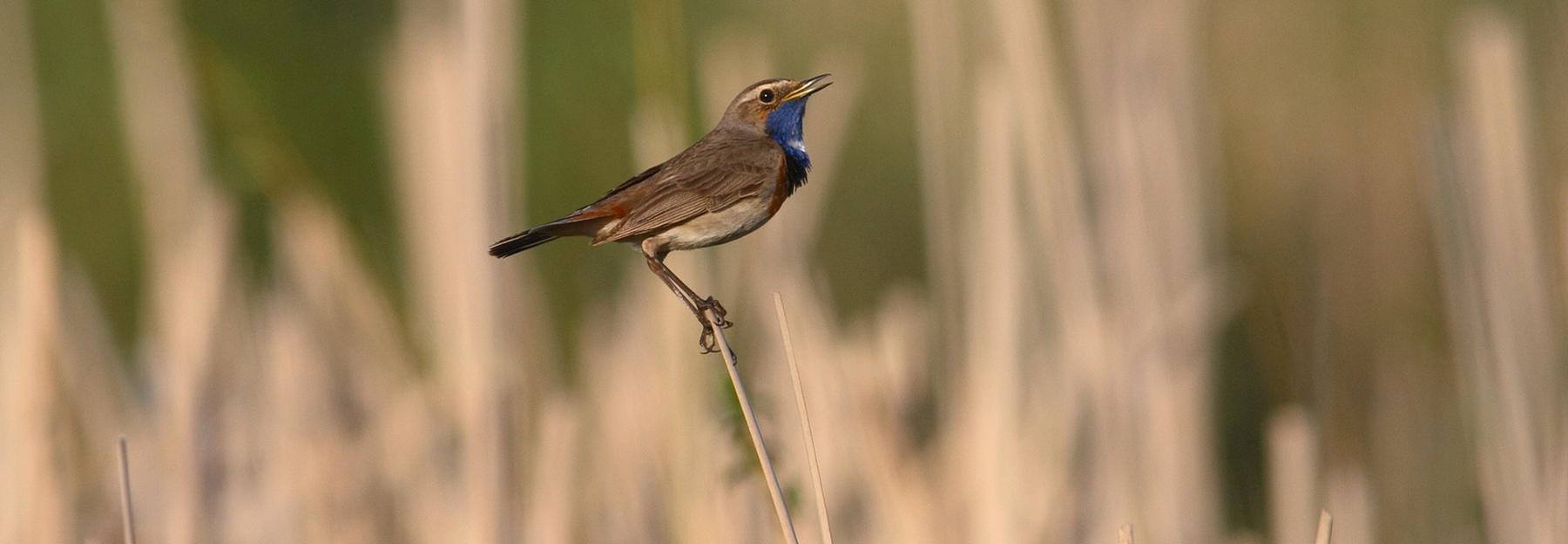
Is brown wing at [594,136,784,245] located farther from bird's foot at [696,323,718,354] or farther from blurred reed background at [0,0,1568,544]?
blurred reed background at [0,0,1568,544]

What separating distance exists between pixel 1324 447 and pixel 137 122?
11.0 ft

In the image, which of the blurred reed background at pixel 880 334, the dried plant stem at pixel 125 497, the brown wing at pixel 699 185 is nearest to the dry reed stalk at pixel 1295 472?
the blurred reed background at pixel 880 334

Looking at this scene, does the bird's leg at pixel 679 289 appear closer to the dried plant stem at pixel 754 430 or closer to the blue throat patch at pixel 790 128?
the dried plant stem at pixel 754 430

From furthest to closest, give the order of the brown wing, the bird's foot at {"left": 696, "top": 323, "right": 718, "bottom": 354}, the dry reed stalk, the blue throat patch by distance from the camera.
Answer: the dry reed stalk, the blue throat patch, the bird's foot at {"left": 696, "top": 323, "right": 718, "bottom": 354}, the brown wing

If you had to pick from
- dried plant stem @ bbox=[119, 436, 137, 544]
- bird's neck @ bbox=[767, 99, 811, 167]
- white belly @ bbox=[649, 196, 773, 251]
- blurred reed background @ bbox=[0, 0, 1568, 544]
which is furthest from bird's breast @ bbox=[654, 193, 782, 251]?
dried plant stem @ bbox=[119, 436, 137, 544]

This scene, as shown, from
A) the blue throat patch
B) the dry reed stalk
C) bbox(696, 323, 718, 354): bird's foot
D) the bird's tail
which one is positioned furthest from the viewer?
the dry reed stalk

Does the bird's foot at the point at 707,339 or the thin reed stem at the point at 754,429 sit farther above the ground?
the bird's foot at the point at 707,339

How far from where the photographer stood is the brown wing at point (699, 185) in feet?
5.61

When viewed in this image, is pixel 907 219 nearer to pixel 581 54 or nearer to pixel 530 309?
pixel 581 54

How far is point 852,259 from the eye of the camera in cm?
671

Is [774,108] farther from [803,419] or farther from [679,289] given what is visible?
[803,419]

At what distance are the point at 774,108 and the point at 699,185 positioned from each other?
0.51 m

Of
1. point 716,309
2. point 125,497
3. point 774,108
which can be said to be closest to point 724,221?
point 716,309

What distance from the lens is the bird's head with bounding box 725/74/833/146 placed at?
2174 millimetres
